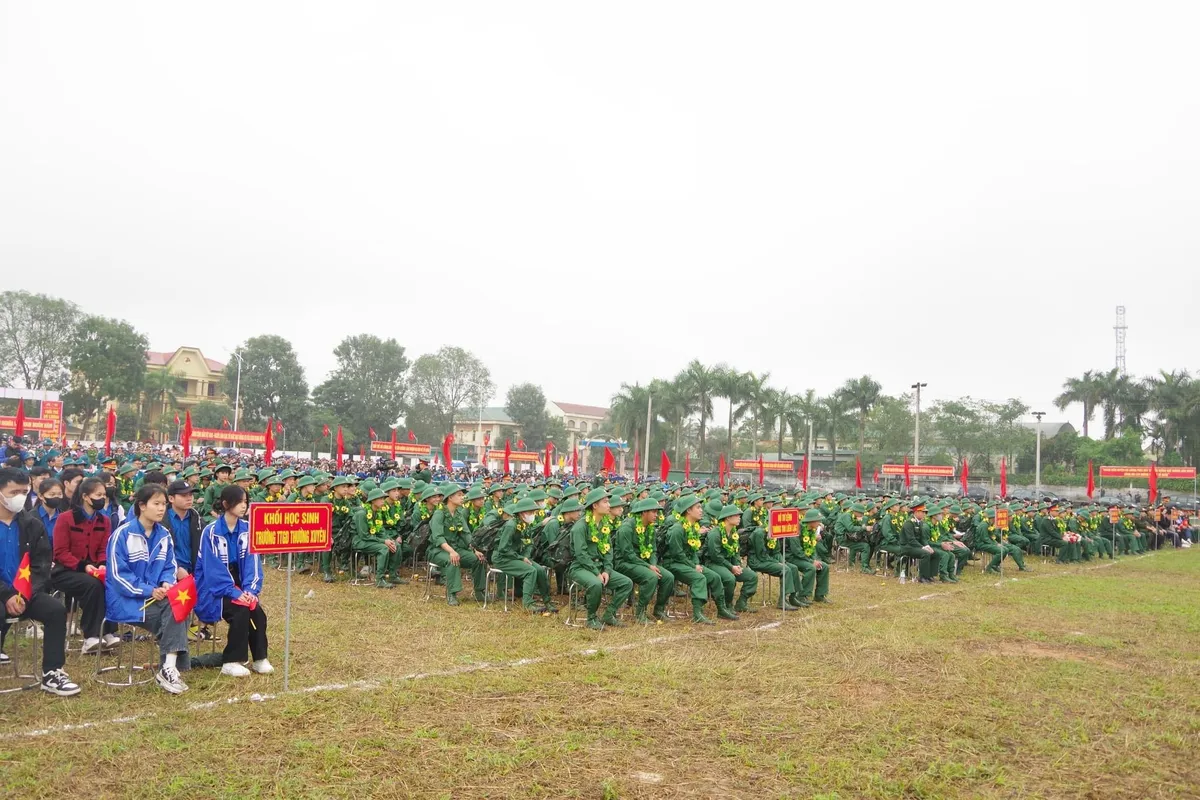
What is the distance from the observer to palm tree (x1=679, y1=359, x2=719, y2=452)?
53.6 metres

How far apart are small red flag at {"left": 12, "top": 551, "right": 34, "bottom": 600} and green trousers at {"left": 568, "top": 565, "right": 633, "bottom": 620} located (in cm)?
591

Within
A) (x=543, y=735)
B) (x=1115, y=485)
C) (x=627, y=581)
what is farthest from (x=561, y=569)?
(x=1115, y=485)

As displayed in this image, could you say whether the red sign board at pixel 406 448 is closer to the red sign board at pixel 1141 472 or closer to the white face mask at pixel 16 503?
the white face mask at pixel 16 503

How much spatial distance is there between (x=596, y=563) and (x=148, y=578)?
17.8 ft

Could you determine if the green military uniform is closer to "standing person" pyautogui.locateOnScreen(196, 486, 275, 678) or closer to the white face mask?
"standing person" pyautogui.locateOnScreen(196, 486, 275, 678)

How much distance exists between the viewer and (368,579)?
13.6 m

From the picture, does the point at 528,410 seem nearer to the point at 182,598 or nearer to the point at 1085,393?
the point at 1085,393

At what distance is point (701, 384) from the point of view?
5369 centimetres

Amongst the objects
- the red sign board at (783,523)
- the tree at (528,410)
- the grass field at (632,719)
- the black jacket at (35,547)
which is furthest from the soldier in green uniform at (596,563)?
the tree at (528,410)

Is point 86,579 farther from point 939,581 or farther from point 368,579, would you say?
point 939,581

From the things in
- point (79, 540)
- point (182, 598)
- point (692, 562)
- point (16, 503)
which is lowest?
point (692, 562)

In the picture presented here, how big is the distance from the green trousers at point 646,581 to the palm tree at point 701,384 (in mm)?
42901

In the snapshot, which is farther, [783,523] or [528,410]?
[528,410]

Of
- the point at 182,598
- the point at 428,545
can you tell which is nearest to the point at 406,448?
the point at 428,545
